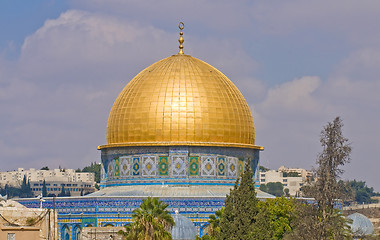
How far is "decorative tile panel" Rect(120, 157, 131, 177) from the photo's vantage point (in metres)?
57.9

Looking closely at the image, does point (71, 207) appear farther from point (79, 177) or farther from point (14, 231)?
point (79, 177)

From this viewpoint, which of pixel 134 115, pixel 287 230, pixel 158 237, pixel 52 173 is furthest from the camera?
pixel 52 173

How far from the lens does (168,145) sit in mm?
57188

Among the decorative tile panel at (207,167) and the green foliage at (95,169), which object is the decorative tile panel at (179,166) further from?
the green foliage at (95,169)

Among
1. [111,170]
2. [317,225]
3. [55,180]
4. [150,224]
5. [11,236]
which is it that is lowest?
[11,236]

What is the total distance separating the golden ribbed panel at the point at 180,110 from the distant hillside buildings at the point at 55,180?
68.9 m

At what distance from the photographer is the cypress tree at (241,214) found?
136 feet

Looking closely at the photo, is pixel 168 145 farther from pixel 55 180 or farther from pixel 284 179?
pixel 55 180

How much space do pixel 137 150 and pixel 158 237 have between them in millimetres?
14091

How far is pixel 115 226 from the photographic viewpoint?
55.1m

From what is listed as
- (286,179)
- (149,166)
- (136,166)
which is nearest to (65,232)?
(136,166)

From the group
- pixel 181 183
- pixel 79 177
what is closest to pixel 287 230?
pixel 181 183

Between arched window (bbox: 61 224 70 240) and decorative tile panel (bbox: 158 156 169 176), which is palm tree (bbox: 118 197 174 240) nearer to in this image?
arched window (bbox: 61 224 70 240)

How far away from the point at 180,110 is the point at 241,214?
16.5 m
